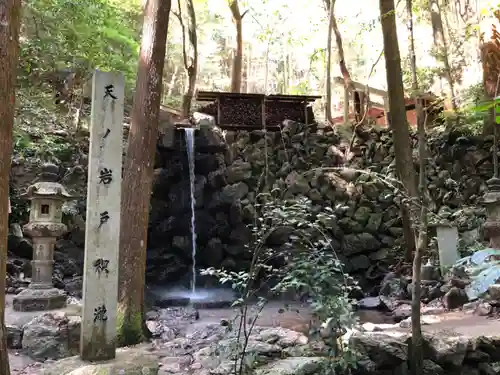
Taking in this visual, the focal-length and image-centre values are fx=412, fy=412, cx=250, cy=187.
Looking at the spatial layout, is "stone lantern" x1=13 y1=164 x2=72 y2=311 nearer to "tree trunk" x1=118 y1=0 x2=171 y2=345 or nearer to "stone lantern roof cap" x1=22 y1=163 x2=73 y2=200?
"stone lantern roof cap" x1=22 y1=163 x2=73 y2=200

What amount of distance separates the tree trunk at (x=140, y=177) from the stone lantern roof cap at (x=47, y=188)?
2.01 metres

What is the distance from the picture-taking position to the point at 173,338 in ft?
19.8

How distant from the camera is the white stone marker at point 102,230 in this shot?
3721mm

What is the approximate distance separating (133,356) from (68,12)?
26.4ft

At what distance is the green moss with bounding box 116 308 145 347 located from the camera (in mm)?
5008

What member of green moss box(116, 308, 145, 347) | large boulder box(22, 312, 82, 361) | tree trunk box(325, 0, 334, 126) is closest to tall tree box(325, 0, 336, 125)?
tree trunk box(325, 0, 334, 126)

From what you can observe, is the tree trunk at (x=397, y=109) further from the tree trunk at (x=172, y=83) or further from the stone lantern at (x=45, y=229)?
the tree trunk at (x=172, y=83)

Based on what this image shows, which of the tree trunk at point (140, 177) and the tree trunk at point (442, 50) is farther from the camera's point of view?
the tree trunk at point (442, 50)

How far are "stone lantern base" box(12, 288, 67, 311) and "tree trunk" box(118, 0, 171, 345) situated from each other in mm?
1984

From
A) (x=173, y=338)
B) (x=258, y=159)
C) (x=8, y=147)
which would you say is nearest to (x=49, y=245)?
(x=173, y=338)

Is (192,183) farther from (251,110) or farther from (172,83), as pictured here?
(172,83)

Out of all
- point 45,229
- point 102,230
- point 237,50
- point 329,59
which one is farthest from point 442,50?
point 102,230

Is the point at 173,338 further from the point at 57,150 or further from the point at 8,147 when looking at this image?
the point at 57,150

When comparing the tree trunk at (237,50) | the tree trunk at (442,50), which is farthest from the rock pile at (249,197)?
the tree trunk at (237,50)
